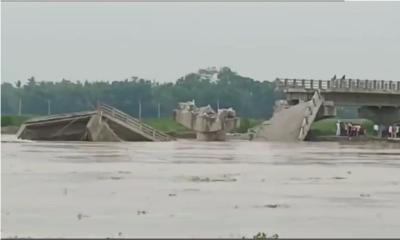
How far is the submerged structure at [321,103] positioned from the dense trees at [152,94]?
107 ft

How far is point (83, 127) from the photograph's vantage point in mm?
60281

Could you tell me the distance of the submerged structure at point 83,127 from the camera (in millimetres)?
59281

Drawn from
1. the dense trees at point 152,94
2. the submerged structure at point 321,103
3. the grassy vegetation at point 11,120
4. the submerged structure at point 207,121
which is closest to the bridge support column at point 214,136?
the submerged structure at point 207,121

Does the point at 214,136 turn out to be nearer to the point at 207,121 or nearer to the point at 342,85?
the point at 207,121

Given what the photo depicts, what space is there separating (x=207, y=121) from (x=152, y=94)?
242 ft

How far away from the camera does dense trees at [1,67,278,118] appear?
126m

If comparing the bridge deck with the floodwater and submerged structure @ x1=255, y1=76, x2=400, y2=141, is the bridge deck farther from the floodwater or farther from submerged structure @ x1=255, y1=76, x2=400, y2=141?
the floodwater

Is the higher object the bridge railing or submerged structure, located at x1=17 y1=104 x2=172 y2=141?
the bridge railing

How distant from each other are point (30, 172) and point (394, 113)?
64910 millimetres

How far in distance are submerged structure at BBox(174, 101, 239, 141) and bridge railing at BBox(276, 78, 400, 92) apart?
10.6m

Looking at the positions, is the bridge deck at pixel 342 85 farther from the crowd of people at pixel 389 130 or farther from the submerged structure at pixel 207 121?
the submerged structure at pixel 207 121

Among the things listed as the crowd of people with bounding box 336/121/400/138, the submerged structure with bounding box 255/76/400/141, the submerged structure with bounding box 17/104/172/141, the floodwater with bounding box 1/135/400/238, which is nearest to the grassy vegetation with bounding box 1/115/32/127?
the submerged structure with bounding box 17/104/172/141

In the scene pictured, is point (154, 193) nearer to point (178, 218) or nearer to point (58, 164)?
point (178, 218)

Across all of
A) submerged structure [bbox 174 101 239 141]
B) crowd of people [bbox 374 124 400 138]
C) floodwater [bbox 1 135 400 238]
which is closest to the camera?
floodwater [bbox 1 135 400 238]
